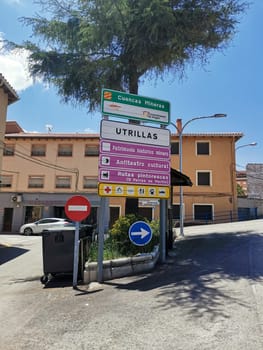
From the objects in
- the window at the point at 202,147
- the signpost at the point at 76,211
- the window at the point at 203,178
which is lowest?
the signpost at the point at 76,211

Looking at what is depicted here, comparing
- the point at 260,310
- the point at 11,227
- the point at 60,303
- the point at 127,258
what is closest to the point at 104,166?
the point at 127,258

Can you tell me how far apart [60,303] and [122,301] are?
45.3 inches

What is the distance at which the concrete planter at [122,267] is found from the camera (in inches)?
251

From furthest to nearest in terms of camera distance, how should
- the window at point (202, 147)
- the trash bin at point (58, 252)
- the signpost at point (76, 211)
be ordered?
the window at point (202, 147) → the trash bin at point (58, 252) → the signpost at point (76, 211)

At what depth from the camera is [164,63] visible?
11.5m

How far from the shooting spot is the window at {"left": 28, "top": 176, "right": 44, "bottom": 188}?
26.5 metres

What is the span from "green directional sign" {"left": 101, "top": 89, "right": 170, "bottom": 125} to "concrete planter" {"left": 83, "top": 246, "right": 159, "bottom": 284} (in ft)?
11.9

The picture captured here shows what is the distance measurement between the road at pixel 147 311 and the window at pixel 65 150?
20.6 metres

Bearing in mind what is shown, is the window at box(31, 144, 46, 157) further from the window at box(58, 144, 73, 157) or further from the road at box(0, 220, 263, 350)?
the road at box(0, 220, 263, 350)

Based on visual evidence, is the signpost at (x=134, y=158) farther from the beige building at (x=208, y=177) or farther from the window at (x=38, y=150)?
the window at (x=38, y=150)

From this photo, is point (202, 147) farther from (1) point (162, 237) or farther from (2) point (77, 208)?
(2) point (77, 208)

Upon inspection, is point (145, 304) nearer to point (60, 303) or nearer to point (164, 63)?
point (60, 303)

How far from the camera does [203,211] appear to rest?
2586cm

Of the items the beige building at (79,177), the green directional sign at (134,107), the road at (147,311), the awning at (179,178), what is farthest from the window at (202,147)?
the road at (147,311)
